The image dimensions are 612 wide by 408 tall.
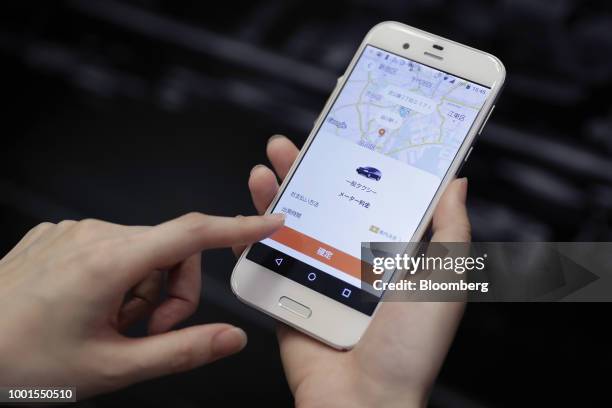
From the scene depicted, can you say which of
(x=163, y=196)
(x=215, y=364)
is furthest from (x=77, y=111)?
(x=215, y=364)

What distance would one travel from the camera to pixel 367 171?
687 millimetres

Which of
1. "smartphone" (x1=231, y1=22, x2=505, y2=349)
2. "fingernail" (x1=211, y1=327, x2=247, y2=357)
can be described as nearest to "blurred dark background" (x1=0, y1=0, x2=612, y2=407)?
"smartphone" (x1=231, y1=22, x2=505, y2=349)

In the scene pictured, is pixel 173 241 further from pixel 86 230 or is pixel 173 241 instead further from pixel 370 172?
pixel 370 172

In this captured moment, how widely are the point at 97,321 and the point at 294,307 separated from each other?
0.71 feet

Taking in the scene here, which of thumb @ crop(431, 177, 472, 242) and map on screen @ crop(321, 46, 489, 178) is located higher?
map on screen @ crop(321, 46, 489, 178)

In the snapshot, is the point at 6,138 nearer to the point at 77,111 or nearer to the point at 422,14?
the point at 77,111

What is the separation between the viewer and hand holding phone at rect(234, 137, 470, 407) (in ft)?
1.89

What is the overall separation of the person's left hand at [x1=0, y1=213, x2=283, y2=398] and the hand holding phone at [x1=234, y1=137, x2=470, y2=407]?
0.12m

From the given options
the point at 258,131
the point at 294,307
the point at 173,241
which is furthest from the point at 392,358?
the point at 258,131

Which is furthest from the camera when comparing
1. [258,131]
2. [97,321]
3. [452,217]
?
[258,131]

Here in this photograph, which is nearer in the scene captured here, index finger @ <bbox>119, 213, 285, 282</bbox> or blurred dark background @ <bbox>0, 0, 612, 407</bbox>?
index finger @ <bbox>119, 213, 285, 282</bbox>

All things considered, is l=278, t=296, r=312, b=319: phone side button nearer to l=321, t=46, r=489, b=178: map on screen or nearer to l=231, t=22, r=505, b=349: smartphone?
l=231, t=22, r=505, b=349: smartphone

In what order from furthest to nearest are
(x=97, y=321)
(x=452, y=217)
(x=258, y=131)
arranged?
(x=258, y=131) → (x=452, y=217) → (x=97, y=321)

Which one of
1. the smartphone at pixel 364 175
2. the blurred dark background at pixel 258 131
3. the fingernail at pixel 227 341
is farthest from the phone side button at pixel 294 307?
the blurred dark background at pixel 258 131
